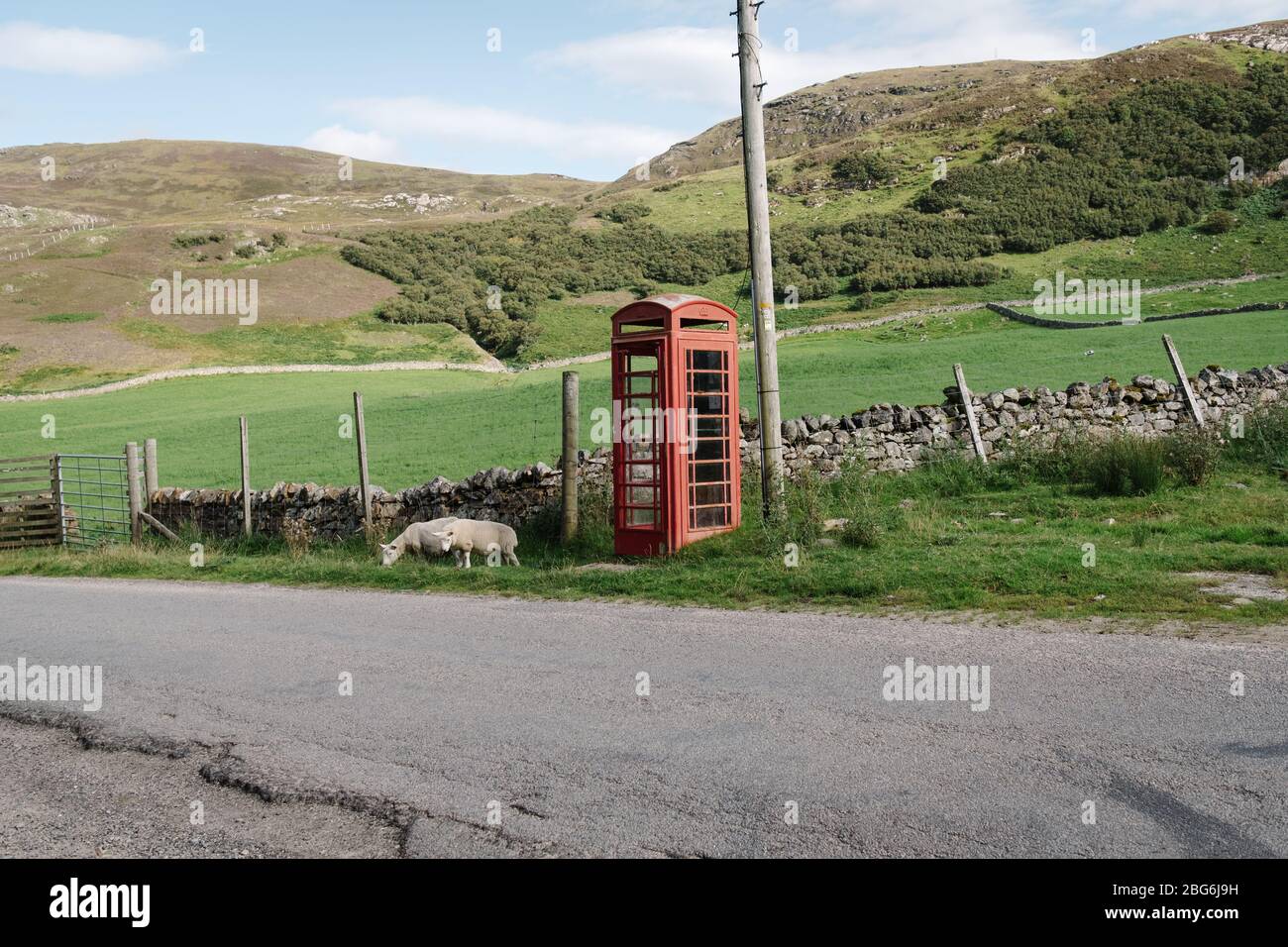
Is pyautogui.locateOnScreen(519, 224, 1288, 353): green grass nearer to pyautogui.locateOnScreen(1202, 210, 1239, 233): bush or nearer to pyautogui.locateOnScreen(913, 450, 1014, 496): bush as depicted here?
pyautogui.locateOnScreen(1202, 210, 1239, 233): bush

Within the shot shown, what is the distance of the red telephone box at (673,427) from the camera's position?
11648 mm

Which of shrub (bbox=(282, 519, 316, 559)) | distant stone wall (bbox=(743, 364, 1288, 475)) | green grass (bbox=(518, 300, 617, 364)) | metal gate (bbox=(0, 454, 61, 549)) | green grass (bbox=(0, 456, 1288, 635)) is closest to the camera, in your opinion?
green grass (bbox=(0, 456, 1288, 635))

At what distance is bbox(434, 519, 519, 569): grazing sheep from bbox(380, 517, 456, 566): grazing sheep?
11 centimetres

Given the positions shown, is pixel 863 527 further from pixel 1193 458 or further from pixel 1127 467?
pixel 1193 458

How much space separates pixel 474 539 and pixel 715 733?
296 inches

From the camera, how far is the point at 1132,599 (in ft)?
25.9

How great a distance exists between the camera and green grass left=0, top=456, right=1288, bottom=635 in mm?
8250

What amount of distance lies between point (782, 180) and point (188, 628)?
90.0 meters

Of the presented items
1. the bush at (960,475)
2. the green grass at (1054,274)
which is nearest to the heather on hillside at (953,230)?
the green grass at (1054,274)

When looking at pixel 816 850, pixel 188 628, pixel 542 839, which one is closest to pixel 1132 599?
pixel 816 850

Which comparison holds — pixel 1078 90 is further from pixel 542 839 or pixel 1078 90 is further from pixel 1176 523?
pixel 542 839

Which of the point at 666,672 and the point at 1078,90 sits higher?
the point at 1078,90

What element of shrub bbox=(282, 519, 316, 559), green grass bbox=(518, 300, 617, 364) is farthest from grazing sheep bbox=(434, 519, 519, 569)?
green grass bbox=(518, 300, 617, 364)

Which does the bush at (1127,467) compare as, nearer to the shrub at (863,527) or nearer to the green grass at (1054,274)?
the shrub at (863,527)
